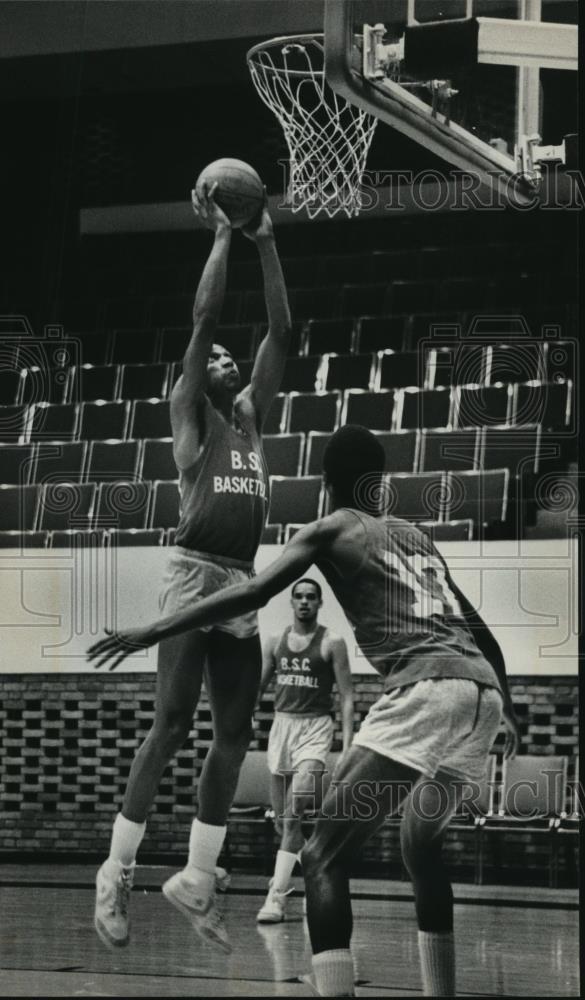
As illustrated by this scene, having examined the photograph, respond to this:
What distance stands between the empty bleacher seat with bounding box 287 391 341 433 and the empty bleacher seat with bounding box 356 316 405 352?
90 cm

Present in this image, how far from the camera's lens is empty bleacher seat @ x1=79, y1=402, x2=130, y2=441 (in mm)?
9953

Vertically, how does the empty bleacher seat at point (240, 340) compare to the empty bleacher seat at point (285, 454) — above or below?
above

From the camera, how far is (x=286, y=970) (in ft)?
18.6

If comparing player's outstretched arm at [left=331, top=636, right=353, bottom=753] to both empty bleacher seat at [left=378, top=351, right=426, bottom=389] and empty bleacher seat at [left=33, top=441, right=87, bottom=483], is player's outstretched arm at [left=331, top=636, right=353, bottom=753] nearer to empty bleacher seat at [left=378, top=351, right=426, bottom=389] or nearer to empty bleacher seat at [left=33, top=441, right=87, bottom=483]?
empty bleacher seat at [left=33, top=441, right=87, bottom=483]

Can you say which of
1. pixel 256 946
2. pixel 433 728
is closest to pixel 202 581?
pixel 433 728

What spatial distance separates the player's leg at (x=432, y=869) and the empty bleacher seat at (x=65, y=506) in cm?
509

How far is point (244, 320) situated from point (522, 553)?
3637 mm

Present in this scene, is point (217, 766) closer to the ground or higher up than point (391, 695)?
closer to the ground

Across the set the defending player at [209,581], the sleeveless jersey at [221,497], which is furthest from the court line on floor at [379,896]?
the sleeveless jersey at [221,497]

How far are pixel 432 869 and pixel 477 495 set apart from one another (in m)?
4.54

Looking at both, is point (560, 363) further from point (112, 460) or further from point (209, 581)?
point (209, 581)

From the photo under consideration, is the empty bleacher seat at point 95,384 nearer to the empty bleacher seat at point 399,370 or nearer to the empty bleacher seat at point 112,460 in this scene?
the empty bleacher seat at point 112,460

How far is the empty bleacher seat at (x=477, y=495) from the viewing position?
28.5ft

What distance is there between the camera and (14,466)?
9.99m
